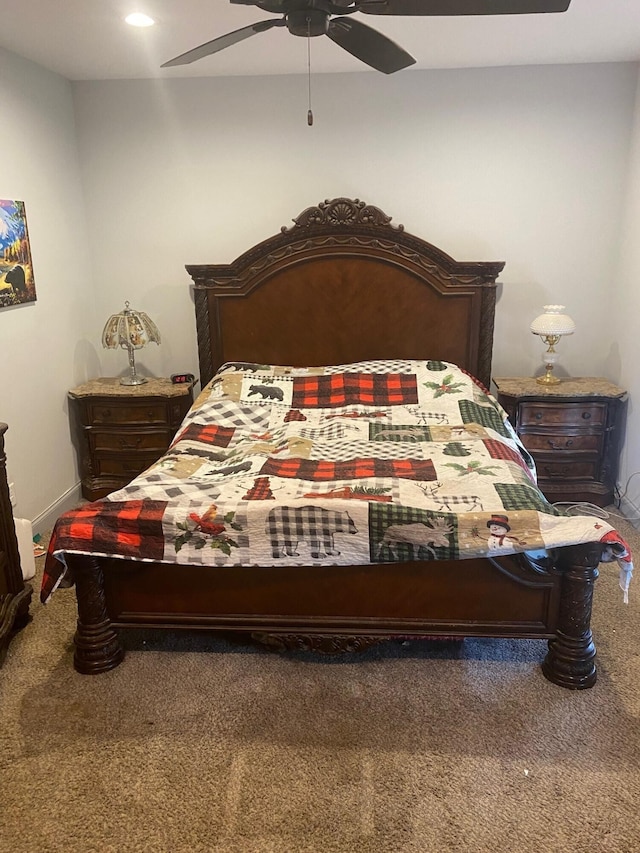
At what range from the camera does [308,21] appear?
192cm

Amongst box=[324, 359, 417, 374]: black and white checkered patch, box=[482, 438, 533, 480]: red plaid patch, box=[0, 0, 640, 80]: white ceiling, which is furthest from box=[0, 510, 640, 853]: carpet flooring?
box=[0, 0, 640, 80]: white ceiling

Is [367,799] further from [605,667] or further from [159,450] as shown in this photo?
[159,450]

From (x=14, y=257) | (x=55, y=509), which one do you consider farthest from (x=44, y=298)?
(x=55, y=509)

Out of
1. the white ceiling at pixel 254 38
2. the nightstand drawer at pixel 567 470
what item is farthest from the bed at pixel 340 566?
the white ceiling at pixel 254 38

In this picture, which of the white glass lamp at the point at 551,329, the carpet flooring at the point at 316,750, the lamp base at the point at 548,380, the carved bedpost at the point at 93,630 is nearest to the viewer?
the carpet flooring at the point at 316,750

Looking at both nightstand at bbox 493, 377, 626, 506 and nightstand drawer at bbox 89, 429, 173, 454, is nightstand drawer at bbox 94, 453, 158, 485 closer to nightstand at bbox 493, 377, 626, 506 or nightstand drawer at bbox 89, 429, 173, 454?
nightstand drawer at bbox 89, 429, 173, 454

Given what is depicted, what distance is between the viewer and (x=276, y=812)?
5.82 feet

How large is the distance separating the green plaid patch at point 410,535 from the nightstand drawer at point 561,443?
174cm

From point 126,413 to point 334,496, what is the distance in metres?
1.89

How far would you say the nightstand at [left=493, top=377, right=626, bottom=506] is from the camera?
3602mm

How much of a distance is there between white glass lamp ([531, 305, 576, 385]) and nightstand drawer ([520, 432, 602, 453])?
0.32m

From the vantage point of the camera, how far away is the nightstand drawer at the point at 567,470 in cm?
371

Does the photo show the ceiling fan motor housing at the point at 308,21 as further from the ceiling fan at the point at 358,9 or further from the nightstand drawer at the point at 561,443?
the nightstand drawer at the point at 561,443

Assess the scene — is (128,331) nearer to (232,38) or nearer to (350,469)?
(350,469)
